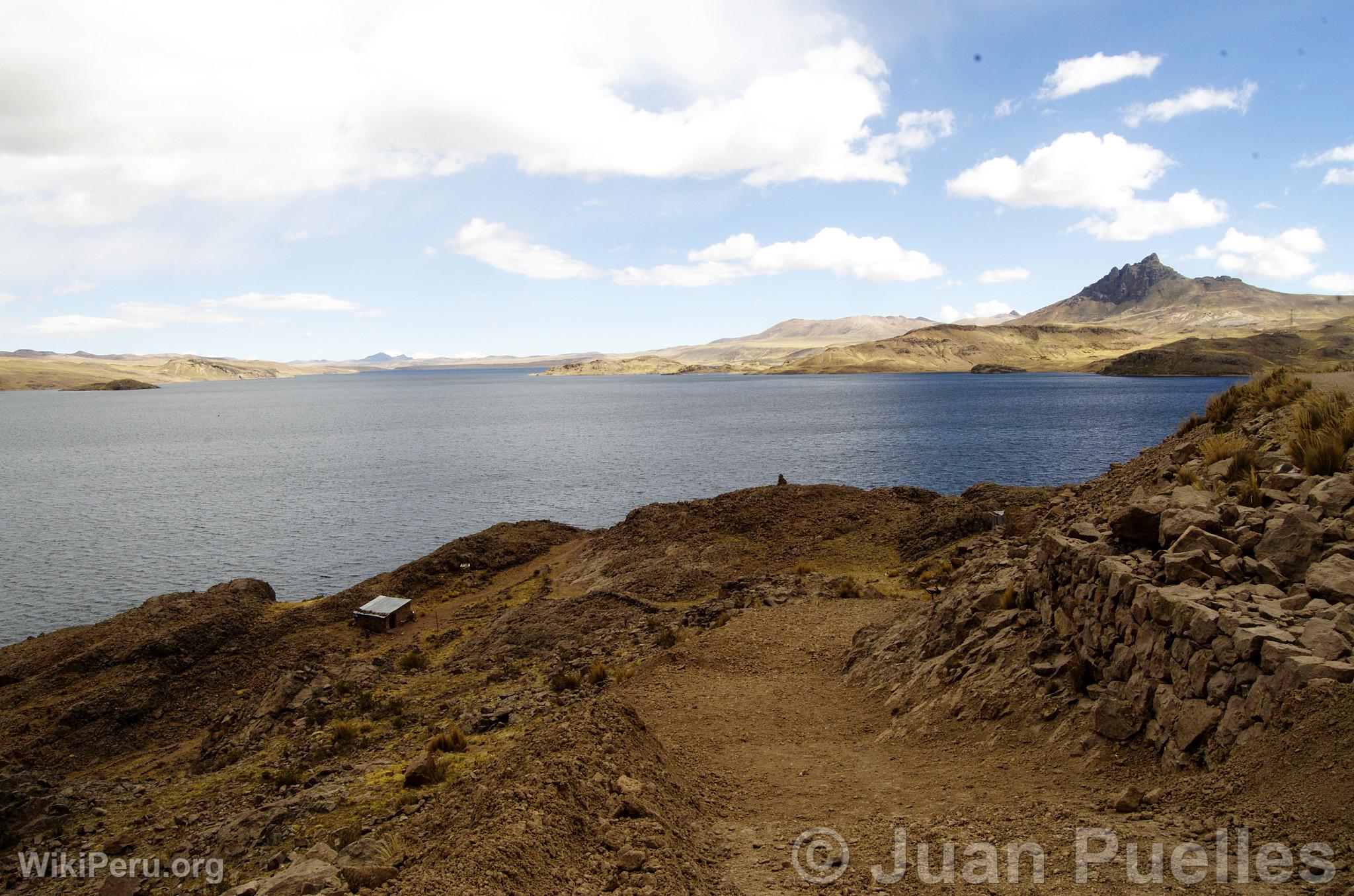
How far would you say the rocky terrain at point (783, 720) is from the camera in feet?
23.4

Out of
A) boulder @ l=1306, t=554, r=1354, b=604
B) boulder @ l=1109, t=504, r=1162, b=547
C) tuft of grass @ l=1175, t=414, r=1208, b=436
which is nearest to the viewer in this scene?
boulder @ l=1306, t=554, r=1354, b=604

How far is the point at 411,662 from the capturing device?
2050 cm

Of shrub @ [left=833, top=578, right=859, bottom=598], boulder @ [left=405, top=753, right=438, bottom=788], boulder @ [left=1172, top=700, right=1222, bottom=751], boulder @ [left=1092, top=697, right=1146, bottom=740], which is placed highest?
boulder @ [left=1172, top=700, right=1222, bottom=751]

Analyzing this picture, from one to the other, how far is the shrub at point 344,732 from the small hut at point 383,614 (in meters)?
10.6

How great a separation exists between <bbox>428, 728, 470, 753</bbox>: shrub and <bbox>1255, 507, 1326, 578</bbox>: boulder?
43.2 feet

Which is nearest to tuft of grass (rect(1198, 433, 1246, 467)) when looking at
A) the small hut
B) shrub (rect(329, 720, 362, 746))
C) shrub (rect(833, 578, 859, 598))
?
shrub (rect(833, 578, 859, 598))

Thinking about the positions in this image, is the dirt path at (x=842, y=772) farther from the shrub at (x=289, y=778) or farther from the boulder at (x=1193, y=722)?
the shrub at (x=289, y=778)

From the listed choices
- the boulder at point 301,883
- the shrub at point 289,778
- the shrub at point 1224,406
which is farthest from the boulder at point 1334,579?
the shrub at point 289,778

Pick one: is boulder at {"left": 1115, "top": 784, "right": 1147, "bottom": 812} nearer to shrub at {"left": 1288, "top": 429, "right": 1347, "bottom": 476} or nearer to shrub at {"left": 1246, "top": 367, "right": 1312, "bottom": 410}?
shrub at {"left": 1288, "top": 429, "right": 1347, "bottom": 476}

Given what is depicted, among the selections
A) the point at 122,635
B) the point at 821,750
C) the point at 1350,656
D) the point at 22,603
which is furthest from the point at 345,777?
the point at 22,603

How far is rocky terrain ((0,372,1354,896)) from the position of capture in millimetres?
7117

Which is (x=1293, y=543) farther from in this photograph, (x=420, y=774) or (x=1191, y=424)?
(x=420, y=774)

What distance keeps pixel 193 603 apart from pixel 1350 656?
31.6 meters

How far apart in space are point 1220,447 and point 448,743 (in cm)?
1550
